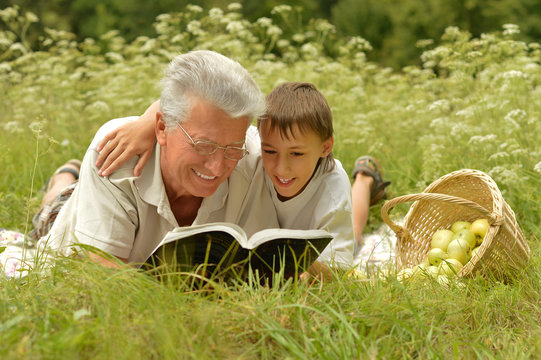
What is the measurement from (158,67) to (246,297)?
5.37 metres

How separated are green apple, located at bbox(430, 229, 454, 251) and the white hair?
131cm

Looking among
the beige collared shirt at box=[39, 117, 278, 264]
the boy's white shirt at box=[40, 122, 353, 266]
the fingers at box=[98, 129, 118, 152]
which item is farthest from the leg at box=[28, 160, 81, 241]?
the fingers at box=[98, 129, 118, 152]

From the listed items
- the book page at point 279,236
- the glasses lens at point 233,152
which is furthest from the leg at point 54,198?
the book page at point 279,236

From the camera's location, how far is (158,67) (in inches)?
279

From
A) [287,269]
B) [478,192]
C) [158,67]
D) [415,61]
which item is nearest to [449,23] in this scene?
[415,61]

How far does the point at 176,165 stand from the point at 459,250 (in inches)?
59.6

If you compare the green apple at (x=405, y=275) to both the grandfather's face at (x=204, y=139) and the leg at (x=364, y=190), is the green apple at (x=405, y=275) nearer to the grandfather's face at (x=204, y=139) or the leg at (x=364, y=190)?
the grandfather's face at (x=204, y=139)

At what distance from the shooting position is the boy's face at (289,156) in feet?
9.28

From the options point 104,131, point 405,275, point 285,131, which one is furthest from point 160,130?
point 405,275

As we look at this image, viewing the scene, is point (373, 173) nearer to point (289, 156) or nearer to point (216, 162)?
point (289, 156)

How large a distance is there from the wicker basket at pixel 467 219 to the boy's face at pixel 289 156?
18.7 inches

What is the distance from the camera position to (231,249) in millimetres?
2139

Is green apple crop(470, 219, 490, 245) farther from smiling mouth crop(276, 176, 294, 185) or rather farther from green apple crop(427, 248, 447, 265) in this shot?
smiling mouth crop(276, 176, 294, 185)

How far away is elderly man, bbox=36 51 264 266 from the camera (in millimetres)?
2514
